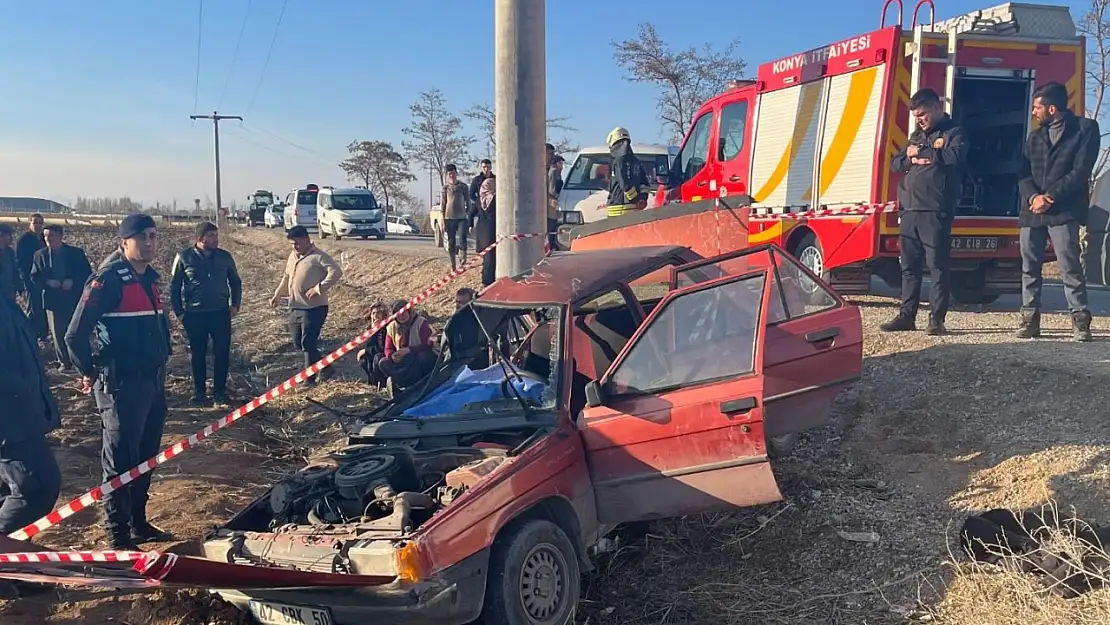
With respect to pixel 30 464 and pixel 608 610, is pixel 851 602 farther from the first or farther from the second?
pixel 30 464

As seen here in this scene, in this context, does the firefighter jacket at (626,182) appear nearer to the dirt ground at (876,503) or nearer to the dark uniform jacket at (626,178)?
the dark uniform jacket at (626,178)

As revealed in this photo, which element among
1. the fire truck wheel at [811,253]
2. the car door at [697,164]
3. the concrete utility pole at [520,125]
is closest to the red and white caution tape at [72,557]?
the concrete utility pole at [520,125]

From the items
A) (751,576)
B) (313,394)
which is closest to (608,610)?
(751,576)

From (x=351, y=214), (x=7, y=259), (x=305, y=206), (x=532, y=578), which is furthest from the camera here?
(x=305, y=206)

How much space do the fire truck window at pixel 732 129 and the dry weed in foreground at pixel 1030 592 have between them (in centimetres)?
658

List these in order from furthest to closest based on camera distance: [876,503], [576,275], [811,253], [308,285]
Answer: [308,285]
[811,253]
[576,275]
[876,503]

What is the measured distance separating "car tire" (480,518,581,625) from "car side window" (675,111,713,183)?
733cm

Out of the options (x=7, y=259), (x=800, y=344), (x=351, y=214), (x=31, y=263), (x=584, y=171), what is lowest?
(x=800, y=344)

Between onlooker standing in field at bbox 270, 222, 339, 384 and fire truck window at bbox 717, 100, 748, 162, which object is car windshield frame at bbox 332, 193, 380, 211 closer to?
onlooker standing in field at bbox 270, 222, 339, 384

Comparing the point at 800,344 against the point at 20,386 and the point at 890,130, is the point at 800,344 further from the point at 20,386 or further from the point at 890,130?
the point at 20,386

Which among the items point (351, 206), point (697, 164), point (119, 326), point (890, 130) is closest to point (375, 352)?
point (119, 326)

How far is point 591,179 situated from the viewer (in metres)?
15.1

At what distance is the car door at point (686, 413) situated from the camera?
3.86 m

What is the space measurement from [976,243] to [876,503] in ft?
14.1
